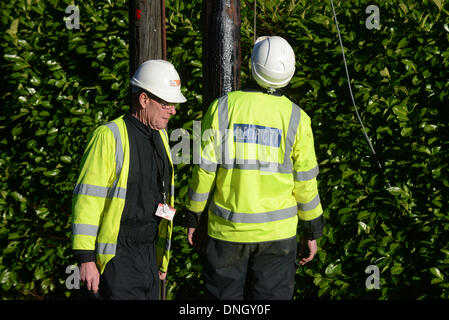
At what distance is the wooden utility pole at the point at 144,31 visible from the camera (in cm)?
345

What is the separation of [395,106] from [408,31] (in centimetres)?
54

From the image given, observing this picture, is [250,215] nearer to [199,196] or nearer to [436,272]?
[199,196]

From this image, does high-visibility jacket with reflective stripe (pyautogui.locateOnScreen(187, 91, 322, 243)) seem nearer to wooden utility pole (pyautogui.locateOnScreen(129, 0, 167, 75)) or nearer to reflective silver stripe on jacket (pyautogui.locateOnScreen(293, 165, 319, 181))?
reflective silver stripe on jacket (pyautogui.locateOnScreen(293, 165, 319, 181))

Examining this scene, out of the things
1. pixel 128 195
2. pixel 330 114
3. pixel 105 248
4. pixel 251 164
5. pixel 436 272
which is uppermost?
pixel 330 114

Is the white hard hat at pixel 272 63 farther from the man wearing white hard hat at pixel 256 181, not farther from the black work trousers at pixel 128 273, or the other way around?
the black work trousers at pixel 128 273

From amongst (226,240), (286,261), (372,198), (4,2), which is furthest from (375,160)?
(4,2)

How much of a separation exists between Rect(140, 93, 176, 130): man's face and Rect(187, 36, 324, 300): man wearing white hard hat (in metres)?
0.22

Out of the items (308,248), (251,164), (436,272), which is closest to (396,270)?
(436,272)

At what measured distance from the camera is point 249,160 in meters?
2.89

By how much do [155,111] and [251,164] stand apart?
1.92 ft

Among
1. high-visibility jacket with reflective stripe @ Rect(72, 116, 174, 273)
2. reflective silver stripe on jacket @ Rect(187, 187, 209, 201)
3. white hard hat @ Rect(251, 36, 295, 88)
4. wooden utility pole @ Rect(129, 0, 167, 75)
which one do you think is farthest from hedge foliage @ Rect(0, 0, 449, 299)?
high-visibility jacket with reflective stripe @ Rect(72, 116, 174, 273)

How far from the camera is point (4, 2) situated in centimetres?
500

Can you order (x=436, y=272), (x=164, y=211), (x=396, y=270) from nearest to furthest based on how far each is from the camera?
(x=164, y=211), (x=436, y=272), (x=396, y=270)

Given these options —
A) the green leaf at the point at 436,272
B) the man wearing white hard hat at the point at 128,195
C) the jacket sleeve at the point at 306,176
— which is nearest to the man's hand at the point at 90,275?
the man wearing white hard hat at the point at 128,195
